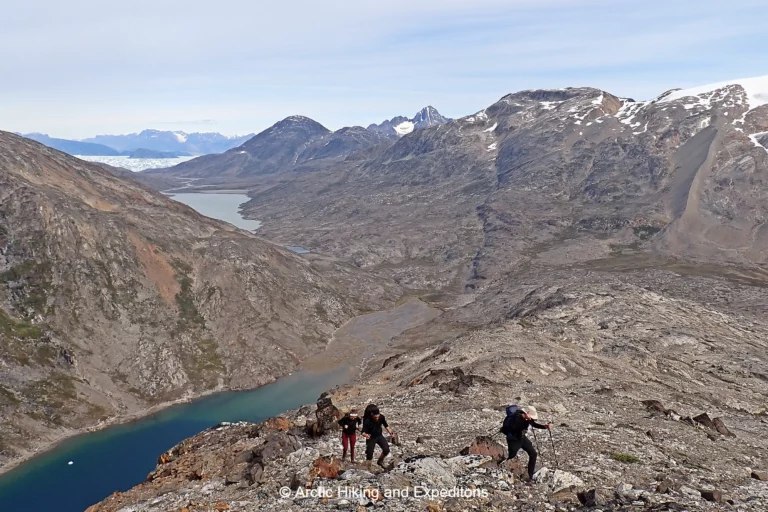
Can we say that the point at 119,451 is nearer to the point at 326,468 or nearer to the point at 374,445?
the point at 326,468

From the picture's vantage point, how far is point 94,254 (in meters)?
139

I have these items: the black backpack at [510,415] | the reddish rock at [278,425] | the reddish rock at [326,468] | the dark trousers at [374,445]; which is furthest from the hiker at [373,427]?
the reddish rock at [278,425]

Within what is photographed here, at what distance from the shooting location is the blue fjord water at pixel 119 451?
83.1m

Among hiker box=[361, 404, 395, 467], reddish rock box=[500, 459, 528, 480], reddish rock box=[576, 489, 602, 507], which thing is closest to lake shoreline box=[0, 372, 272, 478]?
hiker box=[361, 404, 395, 467]

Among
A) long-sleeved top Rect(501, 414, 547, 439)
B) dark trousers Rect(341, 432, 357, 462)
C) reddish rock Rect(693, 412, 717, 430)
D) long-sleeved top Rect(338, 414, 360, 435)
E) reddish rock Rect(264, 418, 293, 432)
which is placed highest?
long-sleeved top Rect(501, 414, 547, 439)

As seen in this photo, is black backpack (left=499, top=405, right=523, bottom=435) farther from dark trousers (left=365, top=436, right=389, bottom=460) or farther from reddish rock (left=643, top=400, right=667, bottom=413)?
reddish rock (left=643, top=400, right=667, bottom=413)

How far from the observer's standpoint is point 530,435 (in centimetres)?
3406

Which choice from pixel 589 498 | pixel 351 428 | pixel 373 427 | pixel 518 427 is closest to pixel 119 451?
pixel 351 428

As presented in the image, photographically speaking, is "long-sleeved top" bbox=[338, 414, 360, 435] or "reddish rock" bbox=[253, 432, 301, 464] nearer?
"long-sleeved top" bbox=[338, 414, 360, 435]

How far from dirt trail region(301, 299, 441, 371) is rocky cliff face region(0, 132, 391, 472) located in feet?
16.0

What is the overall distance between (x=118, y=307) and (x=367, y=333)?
70811 millimetres

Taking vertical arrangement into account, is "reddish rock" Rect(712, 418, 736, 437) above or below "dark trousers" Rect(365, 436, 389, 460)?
below

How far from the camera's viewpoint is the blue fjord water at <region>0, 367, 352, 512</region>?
83.1m

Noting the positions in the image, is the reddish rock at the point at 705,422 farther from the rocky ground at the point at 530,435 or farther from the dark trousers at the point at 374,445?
the dark trousers at the point at 374,445
